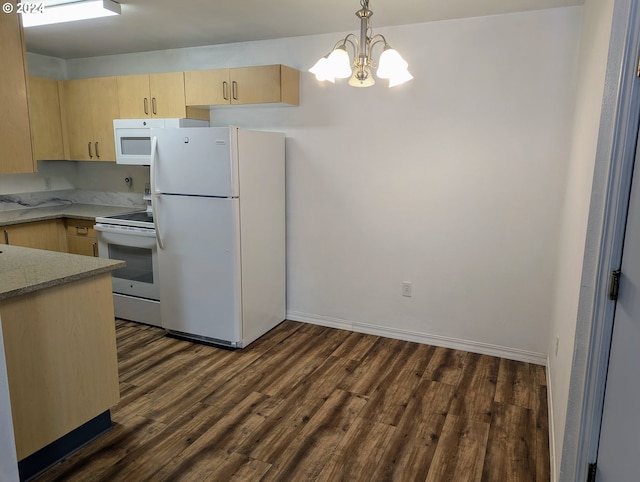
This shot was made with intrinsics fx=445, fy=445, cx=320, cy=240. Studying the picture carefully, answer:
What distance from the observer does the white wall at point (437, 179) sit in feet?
10.1

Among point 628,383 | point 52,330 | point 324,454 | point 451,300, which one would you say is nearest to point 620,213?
point 628,383

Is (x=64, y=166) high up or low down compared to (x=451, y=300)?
up

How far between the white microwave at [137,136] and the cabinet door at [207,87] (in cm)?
25

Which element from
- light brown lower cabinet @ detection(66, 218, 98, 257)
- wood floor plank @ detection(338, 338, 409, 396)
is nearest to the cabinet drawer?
light brown lower cabinet @ detection(66, 218, 98, 257)

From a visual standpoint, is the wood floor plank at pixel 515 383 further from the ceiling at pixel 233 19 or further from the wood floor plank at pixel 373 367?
the ceiling at pixel 233 19

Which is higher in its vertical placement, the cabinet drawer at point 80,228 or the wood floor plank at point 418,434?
the cabinet drawer at point 80,228

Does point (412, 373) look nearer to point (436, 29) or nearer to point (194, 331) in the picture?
point (194, 331)

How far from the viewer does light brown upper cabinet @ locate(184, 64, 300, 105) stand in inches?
142

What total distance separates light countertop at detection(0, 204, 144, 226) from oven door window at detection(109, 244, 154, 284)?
50 cm

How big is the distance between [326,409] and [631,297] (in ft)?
5.92

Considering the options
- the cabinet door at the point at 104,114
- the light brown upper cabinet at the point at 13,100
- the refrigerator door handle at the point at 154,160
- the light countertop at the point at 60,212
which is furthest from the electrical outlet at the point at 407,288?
the cabinet door at the point at 104,114

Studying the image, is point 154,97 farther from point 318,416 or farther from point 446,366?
point 446,366

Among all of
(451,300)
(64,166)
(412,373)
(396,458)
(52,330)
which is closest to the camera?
(52,330)

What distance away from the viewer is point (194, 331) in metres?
3.66
